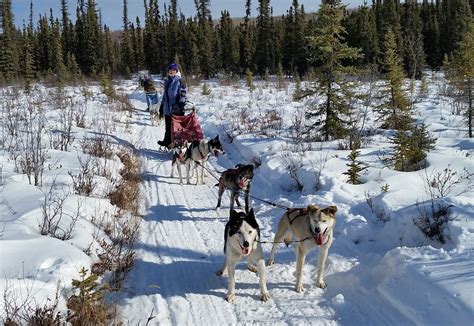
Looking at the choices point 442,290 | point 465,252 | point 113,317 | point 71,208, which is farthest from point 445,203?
point 71,208

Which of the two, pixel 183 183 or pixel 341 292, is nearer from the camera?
pixel 341 292

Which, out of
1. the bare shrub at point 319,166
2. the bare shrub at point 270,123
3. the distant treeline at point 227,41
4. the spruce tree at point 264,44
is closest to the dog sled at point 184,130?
the bare shrub at point 270,123

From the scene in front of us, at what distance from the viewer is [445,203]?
521cm

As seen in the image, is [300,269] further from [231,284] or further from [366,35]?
[366,35]

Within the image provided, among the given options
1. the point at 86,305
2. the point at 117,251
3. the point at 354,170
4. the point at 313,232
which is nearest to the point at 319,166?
the point at 354,170

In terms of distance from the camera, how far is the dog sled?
10859mm

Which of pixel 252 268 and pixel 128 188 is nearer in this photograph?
pixel 252 268

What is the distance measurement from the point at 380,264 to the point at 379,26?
167 ft

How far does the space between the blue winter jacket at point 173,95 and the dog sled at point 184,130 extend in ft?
1.65

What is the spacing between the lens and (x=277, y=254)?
5.44 metres

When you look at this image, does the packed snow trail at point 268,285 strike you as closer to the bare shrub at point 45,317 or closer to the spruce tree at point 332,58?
the bare shrub at point 45,317

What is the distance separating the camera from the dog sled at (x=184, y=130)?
10859mm

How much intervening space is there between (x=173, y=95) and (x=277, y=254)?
710 centimetres

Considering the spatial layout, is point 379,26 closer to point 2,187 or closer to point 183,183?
point 183,183
